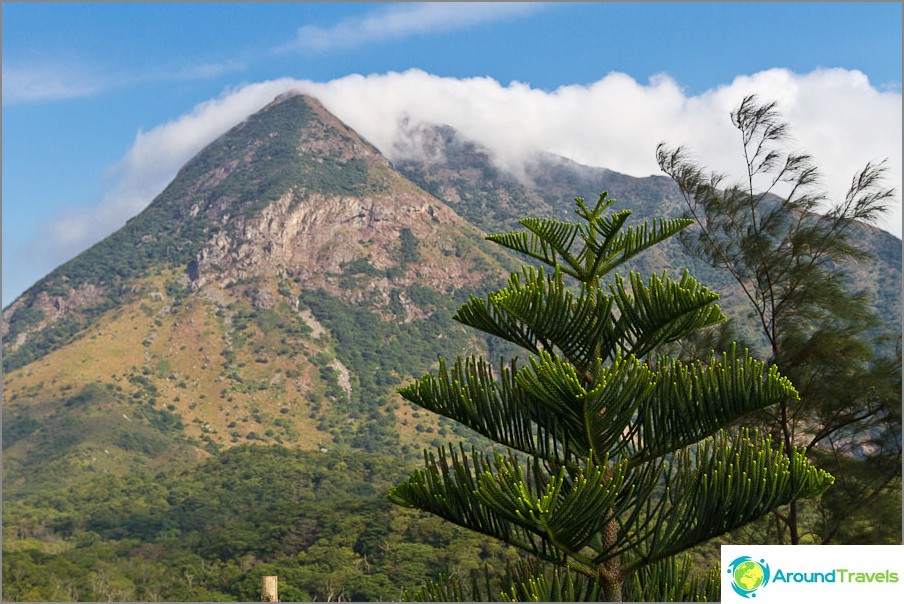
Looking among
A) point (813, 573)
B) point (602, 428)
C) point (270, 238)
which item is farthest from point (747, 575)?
point (270, 238)

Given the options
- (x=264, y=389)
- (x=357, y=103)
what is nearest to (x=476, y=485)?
(x=264, y=389)

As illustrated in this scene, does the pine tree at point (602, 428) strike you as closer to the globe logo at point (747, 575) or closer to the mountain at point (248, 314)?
the globe logo at point (747, 575)

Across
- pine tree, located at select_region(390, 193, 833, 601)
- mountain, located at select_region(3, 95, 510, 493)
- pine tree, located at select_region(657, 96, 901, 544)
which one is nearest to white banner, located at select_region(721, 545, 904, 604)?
pine tree, located at select_region(390, 193, 833, 601)

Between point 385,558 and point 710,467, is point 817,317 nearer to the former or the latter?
point 710,467

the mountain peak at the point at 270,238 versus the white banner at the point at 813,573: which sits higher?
the mountain peak at the point at 270,238

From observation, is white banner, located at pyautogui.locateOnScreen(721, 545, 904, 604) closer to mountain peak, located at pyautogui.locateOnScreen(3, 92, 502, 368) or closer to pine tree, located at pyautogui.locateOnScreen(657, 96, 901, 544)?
pine tree, located at pyautogui.locateOnScreen(657, 96, 901, 544)

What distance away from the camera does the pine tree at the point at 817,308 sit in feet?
23.5

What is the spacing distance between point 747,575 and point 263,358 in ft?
221

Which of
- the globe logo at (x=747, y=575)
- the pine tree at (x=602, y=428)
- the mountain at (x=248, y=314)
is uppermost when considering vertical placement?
the mountain at (x=248, y=314)

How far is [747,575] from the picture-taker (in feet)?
7.63

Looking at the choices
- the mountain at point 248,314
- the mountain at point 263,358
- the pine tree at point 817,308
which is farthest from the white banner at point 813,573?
the mountain at point 248,314

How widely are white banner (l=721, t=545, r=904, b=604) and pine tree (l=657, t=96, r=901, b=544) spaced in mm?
4856

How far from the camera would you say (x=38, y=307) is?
82.8 meters

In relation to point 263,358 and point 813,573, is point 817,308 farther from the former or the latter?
point 263,358
